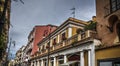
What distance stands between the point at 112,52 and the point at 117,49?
0.63 meters

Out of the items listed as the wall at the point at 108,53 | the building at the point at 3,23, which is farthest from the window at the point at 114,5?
the building at the point at 3,23

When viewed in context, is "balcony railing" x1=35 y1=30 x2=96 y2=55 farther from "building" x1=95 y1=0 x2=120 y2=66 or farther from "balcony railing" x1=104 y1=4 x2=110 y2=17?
"balcony railing" x1=104 y1=4 x2=110 y2=17

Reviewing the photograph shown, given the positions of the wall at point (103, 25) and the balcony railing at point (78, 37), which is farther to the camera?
the balcony railing at point (78, 37)

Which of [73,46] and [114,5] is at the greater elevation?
[114,5]

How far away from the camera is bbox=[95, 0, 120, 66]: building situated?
14.3 metres

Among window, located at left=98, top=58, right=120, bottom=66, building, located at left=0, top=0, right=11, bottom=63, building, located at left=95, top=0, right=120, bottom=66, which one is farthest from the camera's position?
building, located at left=95, top=0, right=120, bottom=66

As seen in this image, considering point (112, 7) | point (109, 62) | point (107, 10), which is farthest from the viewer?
point (107, 10)

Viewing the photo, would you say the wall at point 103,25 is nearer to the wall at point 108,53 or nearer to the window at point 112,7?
the window at point 112,7

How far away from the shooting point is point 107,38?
1556cm

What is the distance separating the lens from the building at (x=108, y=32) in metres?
14.3

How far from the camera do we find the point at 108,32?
50.9ft

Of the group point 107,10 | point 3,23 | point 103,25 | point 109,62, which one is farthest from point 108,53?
point 3,23

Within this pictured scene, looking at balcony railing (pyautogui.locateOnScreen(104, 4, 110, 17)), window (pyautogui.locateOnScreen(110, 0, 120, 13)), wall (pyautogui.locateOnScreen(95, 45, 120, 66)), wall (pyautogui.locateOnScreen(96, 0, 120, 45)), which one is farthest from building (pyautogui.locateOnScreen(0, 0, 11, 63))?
balcony railing (pyautogui.locateOnScreen(104, 4, 110, 17))

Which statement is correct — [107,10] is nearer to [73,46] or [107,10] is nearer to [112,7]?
[112,7]
